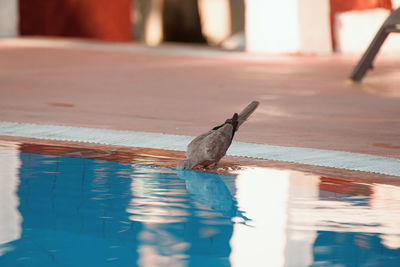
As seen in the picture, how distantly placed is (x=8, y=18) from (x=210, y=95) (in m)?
9.82

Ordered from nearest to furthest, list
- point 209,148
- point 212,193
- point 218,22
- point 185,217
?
point 185,217, point 212,193, point 209,148, point 218,22

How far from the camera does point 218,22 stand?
15.0 metres

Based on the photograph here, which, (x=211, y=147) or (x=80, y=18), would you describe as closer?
(x=211, y=147)

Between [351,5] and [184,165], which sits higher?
[351,5]

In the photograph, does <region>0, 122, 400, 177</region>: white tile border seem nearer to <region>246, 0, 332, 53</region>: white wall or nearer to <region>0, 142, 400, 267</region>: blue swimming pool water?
<region>0, 142, 400, 267</region>: blue swimming pool water

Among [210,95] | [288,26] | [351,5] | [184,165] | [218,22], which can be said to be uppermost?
[351,5]

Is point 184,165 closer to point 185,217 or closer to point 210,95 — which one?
point 185,217

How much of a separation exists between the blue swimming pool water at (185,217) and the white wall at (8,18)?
1262cm

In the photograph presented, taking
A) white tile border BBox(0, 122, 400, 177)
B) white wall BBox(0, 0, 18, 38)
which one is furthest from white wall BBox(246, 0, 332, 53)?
white tile border BBox(0, 122, 400, 177)

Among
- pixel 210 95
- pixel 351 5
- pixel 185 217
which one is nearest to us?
pixel 185 217

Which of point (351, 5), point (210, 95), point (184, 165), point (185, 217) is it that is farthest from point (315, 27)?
point (185, 217)

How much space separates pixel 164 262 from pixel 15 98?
428 centimetres

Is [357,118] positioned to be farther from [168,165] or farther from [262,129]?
[168,165]

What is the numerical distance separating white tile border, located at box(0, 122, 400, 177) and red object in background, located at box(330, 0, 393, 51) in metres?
9.11
